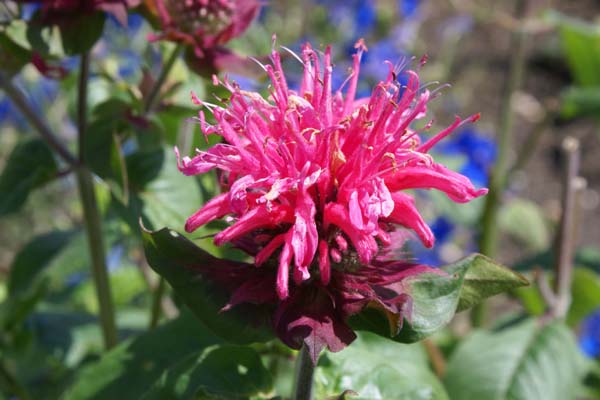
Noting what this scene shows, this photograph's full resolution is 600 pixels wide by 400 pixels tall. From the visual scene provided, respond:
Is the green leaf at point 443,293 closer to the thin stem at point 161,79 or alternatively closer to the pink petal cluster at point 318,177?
the pink petal cluster at point 318,177

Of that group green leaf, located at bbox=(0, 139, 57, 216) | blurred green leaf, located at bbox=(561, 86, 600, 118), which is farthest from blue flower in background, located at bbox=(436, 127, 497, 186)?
green leaf, located at bbox=(0, 139, 57, 216)

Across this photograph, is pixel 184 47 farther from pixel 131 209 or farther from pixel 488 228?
pixel 488 228

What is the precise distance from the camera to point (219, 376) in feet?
2.38

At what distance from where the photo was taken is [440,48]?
3.78 meters

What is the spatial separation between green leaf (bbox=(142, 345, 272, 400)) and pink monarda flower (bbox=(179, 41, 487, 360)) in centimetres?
12

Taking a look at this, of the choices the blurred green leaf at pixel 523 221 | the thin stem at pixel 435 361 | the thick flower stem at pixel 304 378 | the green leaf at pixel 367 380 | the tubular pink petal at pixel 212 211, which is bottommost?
the blurred green leaf at pixel 523 221

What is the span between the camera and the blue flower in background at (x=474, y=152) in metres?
1.99

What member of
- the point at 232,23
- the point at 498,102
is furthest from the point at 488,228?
the point at 498,102

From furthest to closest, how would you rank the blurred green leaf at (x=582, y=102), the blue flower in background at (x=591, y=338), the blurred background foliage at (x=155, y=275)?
1. the blue flower in background at (x=591, y=338)
2. the blurred green leaf at (x=582, y=102)
3. the blurred background foliage at (x=155, y=275)

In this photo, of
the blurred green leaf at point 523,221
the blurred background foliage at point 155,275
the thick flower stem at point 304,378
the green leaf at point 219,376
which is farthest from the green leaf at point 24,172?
the blurred green leaf at point 523,221

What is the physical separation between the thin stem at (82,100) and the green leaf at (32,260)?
1.04ft

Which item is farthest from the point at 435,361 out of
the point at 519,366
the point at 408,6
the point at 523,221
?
the point at 408,6

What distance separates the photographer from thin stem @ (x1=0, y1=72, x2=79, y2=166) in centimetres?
97

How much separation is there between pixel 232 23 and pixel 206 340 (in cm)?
39
